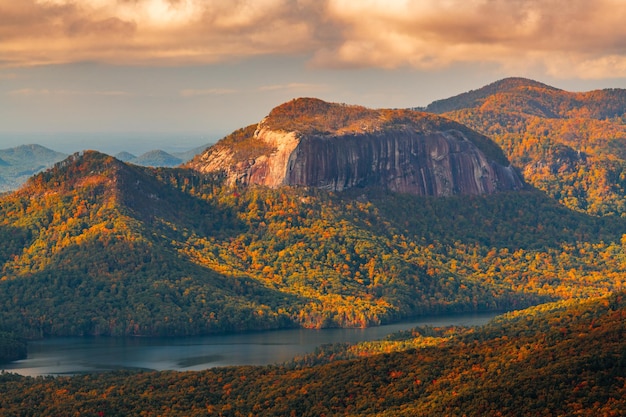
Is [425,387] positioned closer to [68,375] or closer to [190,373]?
[190,373]

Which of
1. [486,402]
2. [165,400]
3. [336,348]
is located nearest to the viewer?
[486,402]

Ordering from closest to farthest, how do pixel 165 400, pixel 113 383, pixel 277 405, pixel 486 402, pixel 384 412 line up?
1. pixel 486 402
2. pixel 384 412
3. pixel 277 405
4. pixel 165 400
5. pixel 113 383

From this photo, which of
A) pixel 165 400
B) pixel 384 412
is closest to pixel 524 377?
pixel 384 412

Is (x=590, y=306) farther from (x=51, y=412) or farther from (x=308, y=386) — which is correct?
(x=51, y=412)

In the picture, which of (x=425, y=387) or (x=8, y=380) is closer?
(x=425, y=387)

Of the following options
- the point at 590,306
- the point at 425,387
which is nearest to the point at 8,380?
the point at 425,387

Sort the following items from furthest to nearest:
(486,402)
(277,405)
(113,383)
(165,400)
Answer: (113,383) → (165,400) → (277,405) → (486,402)
